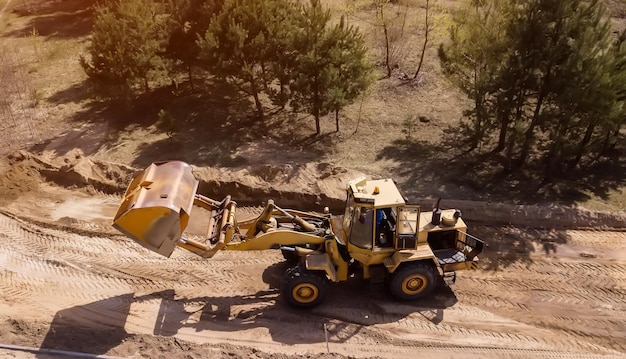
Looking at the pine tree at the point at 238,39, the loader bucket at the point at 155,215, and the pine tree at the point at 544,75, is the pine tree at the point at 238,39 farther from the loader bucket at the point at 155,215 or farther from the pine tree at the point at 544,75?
the loader bucket at the point at 155,215

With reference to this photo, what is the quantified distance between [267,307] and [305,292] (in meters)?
1.00

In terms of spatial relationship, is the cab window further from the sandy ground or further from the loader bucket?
the loader bucket

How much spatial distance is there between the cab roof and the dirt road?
2484mm

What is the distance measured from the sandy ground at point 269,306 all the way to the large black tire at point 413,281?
269mm

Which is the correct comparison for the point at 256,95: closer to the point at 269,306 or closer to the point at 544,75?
the point at 544,75

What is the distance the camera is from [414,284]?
1092 centimetres

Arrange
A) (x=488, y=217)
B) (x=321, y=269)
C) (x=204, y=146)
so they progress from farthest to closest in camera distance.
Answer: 1. (x=204, y=146)
2. (x=488, y=217)
3. (x=321, y=269)

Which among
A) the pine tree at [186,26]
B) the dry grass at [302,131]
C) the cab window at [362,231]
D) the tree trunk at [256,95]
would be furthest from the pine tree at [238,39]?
the cab window at [362,231]

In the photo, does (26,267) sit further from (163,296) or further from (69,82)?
(69,82)

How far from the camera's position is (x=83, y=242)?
41.6ft

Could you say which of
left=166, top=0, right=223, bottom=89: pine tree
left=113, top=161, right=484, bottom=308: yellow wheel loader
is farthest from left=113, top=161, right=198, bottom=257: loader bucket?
left=166, top=0, right=223, bottom=89: pine tree

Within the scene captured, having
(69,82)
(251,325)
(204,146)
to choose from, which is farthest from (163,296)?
(69,82)

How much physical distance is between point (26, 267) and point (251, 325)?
563 cm

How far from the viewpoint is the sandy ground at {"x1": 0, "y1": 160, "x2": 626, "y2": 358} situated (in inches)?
395
